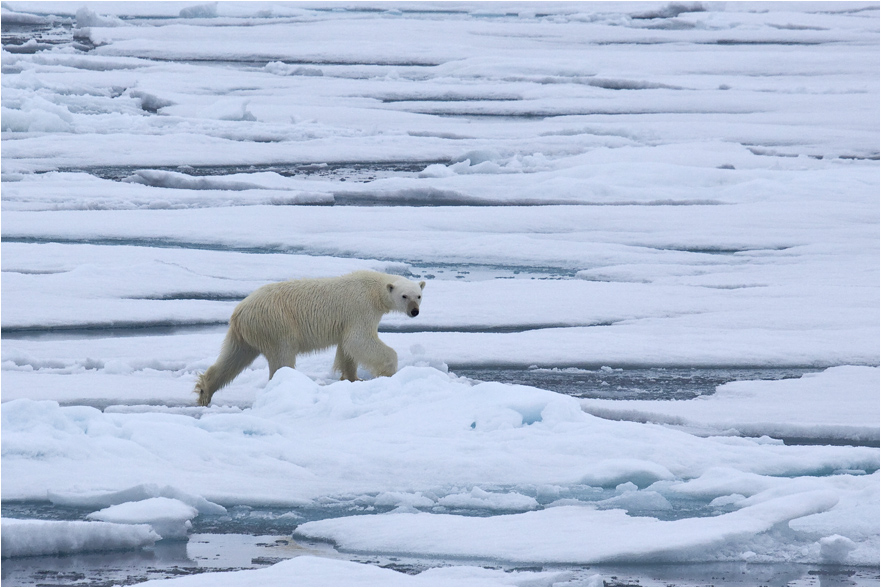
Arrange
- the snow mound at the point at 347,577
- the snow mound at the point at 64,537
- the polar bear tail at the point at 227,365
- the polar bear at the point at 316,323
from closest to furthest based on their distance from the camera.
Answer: the snow mound at the point at 347,577, the snow mound at the point at 64,537, the polar bear tail at the point at 227,365, the polar bear at the point at 316,323

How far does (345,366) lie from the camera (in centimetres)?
545

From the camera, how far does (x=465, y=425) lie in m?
4.43

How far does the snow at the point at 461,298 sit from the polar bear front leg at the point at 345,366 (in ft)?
0.38

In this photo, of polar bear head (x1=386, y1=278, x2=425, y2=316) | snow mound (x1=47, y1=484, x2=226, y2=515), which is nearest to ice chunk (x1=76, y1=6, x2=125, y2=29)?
polar bear head (x1=386, y1=278, x2=425, y2=316)

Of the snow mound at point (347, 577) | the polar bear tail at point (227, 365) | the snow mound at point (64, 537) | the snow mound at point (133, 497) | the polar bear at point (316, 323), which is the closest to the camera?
the snow mound at point (347, 577)

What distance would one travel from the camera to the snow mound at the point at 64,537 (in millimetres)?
3256

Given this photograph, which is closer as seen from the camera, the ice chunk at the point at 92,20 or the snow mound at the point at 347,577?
the snow mound at the point at 347,577

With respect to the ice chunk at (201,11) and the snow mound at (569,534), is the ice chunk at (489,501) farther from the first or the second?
the ice chunk at (201,11)

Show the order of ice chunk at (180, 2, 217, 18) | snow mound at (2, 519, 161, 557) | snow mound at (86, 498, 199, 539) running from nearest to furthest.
→ 1. snow mound at (2, 519, 161, 557)
2. snow mound at (86, 498, 199, 539)
3. ice chunk at (180, 2, 217, 18)

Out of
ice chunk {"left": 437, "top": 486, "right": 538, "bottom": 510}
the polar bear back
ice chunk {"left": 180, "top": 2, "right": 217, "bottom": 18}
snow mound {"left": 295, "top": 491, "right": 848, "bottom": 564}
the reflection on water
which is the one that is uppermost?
ice chunk {"left": 180, "top": 2, "right": 217, "bottom": 18}

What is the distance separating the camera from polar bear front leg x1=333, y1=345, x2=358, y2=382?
5422 millimetres

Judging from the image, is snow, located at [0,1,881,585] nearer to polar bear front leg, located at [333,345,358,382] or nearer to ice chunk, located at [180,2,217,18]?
polar bear front leg, located at [333,345,358,382]

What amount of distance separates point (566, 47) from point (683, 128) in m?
8.17

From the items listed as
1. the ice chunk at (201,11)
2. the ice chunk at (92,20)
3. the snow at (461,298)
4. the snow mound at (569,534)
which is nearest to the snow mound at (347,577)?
the snow at (461,298)
